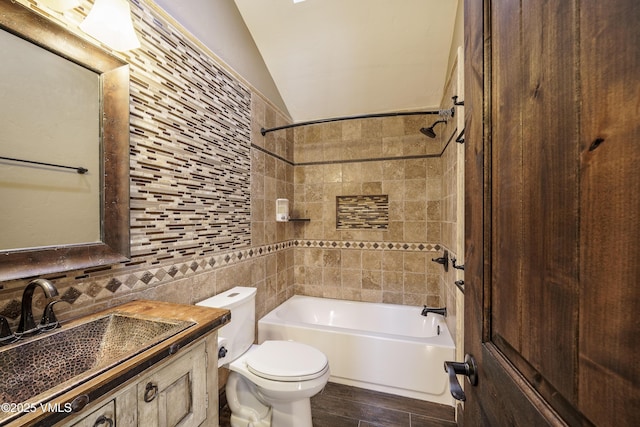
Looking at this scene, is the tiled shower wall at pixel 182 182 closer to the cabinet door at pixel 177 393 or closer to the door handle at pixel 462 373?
the cabinet door at pixel 177 393

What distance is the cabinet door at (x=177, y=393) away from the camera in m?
0.75

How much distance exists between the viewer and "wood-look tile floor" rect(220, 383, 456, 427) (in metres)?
1.64

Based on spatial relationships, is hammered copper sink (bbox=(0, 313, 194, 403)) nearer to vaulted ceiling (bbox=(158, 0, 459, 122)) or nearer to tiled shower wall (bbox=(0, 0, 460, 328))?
tiled shower wall (bbox=(0, 0, 460, 328))

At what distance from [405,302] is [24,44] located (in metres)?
2.94

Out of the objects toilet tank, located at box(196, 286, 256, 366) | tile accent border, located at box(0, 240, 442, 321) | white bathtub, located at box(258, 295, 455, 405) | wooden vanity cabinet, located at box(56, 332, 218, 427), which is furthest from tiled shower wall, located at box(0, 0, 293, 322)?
wooden vanity cabinet, located at box(56, 332, 218, 427)

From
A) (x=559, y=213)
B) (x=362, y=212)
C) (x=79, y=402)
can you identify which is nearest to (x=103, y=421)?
(x=79, y=402)

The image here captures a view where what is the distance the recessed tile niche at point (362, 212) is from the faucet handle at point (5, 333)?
237 cm

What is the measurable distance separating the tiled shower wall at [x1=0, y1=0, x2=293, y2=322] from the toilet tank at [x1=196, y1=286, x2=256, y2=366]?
122 mm

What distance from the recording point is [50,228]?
94 cm

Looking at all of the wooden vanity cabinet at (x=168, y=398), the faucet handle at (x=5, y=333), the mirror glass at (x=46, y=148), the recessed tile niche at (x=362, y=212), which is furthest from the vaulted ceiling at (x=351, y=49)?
the wooden vanity cabinet at (x=168, y=398)

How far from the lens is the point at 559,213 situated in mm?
355

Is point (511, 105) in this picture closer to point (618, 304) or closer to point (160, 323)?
point (618, 304)

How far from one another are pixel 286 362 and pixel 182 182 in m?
1.18

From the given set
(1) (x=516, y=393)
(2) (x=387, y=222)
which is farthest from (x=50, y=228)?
(2) (x=387, y=222)
